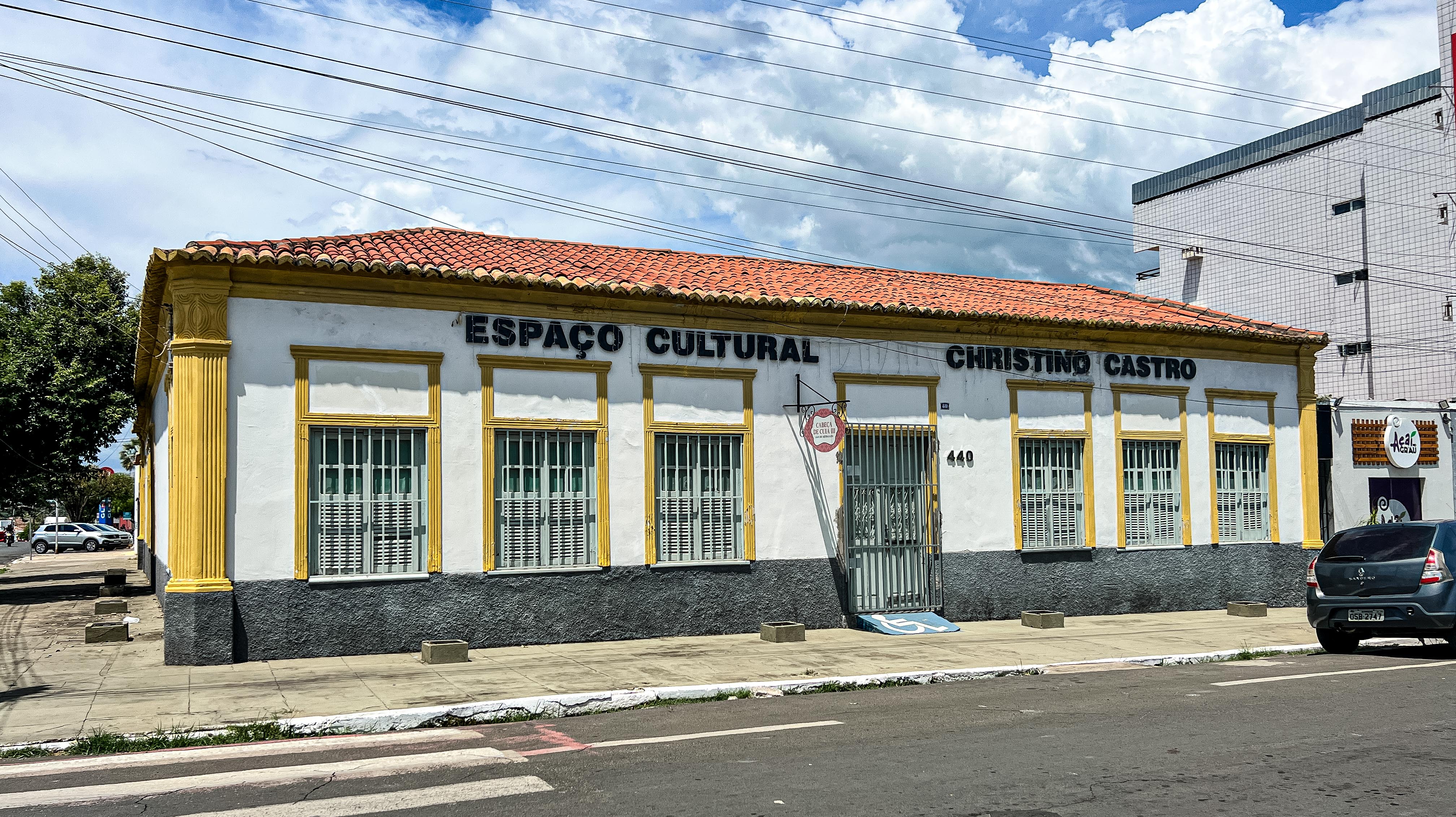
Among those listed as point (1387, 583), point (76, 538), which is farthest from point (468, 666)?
point (76, 538)

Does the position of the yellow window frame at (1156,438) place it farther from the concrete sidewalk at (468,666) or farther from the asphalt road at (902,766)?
the asphalt road at (902,766)

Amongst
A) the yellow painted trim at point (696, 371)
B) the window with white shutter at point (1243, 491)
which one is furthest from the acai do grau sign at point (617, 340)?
the window with white shutter at point (1243, 491)

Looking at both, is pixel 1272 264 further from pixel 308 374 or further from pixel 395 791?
pixel 395 791

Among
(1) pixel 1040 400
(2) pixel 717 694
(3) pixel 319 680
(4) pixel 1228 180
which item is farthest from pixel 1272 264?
(3) pixel 319 680

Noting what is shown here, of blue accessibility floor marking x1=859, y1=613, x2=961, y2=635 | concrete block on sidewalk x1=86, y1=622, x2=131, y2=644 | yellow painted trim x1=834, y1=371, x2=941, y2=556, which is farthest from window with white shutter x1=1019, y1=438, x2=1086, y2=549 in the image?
concrete block on sidewalk x1=86, y1=622, x2=131, y2=644

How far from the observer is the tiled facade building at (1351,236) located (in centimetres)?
2589

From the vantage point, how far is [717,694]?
9.44 metres

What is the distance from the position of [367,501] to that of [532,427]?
203 cm

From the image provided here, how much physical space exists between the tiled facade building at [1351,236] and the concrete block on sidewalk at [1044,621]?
54.4ft

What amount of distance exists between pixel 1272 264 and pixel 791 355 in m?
22.4

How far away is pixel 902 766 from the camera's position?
6316mm

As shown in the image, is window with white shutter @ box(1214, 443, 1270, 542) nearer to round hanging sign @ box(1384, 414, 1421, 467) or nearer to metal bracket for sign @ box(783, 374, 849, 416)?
round hanging sign @ box(1384, 414, 1421, 467)

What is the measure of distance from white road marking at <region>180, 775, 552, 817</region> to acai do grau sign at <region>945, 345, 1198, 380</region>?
10.7 metres

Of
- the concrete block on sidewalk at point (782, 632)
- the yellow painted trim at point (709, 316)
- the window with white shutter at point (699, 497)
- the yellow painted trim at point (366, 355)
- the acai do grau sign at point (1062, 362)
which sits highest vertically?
the yellow painted trim at point (709, 316)
